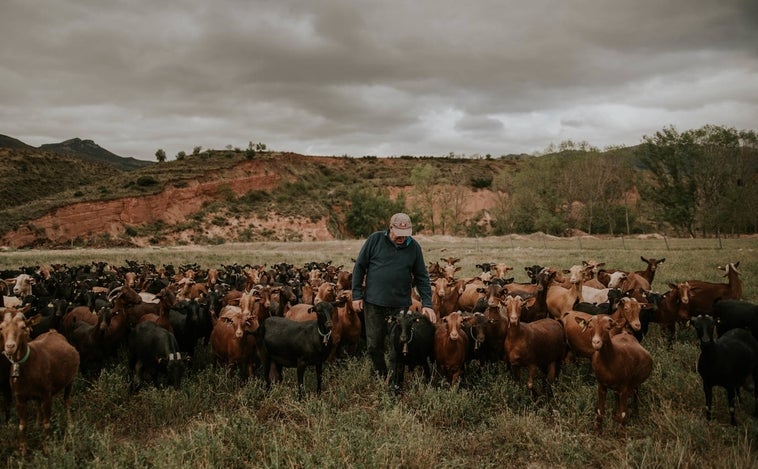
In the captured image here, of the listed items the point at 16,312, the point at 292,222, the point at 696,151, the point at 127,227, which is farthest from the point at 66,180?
the point at 696,151

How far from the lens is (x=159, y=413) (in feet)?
22.0

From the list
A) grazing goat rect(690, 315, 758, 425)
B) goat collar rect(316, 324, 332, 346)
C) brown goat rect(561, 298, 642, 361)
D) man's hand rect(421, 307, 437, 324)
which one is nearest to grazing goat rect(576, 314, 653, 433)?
grazing goat rect(690, 315, 758, 425)

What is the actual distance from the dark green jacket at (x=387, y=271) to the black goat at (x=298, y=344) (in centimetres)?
68

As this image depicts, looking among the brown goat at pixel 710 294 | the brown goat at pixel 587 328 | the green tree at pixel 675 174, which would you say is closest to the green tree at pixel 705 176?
the green tree at pixel 675 174

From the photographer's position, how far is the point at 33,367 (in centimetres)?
612

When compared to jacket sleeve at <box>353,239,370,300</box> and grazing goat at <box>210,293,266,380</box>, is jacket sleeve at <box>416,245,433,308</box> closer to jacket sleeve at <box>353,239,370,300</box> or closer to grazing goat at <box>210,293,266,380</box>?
jacket sleeve at <box>353,239,370,300</box>

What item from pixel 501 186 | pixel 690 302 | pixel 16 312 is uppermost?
pixel 501 186

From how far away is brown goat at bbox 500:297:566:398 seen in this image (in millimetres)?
7590

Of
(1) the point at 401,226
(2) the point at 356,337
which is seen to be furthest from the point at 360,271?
(2) the point at 356,337

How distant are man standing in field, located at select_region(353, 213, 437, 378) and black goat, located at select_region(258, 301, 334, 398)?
0.62 meters

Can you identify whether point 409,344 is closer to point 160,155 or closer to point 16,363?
point 16,363

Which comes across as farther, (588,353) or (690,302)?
(690,302)

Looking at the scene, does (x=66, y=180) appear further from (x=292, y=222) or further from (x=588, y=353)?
(x=588, y=353)

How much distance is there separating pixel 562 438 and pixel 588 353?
2706 millimetres
